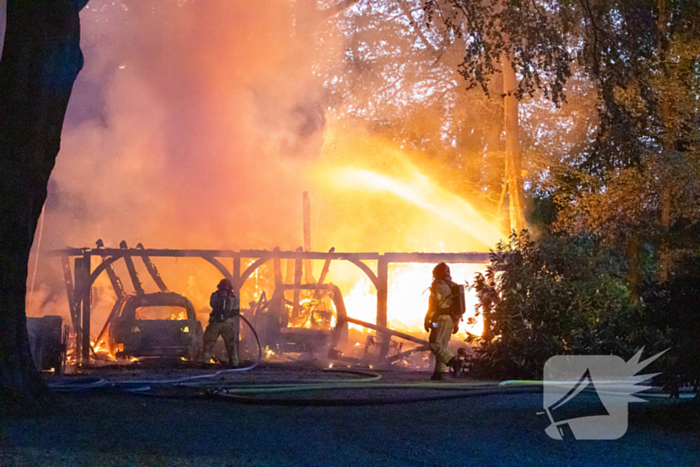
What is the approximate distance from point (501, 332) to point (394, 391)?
297cm

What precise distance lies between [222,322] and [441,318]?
4221 millimetres

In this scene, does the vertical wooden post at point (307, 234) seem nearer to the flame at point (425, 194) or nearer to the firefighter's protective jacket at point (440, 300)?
the flame at point (425, 194)

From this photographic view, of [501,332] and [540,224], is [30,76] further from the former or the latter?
[540,224]

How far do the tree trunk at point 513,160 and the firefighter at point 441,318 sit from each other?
8288mm

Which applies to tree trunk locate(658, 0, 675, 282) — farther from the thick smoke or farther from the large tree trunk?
the large tree trunk

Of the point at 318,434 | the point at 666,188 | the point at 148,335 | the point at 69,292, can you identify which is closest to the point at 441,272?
the point at 318,434

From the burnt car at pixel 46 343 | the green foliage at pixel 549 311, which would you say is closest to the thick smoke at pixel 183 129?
the burnt car at pixel 46 343

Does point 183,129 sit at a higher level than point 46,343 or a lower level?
higher

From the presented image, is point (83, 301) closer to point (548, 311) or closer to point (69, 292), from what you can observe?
point (69, 292)

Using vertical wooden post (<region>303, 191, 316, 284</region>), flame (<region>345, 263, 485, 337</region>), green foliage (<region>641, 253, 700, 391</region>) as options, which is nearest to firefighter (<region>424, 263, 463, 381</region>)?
green foliage (<region>641, 253, 700, 391</region>)

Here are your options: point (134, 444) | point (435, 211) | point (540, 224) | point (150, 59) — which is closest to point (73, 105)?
point (150, 59)

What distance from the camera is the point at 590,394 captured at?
25.3 feet

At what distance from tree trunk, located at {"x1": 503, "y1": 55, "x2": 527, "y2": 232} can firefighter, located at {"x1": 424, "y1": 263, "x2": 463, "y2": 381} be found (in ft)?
27.2

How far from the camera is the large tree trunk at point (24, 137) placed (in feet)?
19.6
